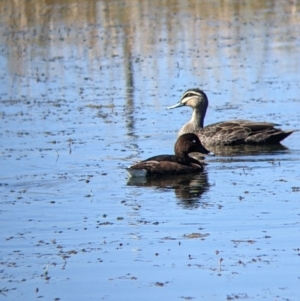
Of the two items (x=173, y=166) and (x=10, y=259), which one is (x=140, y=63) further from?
(x=10, y=259)

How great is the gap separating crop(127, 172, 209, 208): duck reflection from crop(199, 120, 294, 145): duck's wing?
8.25 ft

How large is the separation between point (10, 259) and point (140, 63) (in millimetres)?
16873

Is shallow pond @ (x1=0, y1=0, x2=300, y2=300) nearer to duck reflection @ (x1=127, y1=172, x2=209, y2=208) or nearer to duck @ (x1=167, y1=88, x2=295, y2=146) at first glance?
duck reflection @ (x1=127, y1=172, x2=209, y2=208)

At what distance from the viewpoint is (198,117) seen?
18344 mm

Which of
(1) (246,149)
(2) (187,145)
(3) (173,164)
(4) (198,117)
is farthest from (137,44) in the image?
(3) (173,164)

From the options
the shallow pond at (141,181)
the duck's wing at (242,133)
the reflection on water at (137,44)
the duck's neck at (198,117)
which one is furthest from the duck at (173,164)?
the reflection on water at (137,44)

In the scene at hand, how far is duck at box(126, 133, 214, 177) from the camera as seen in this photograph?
1444 cm

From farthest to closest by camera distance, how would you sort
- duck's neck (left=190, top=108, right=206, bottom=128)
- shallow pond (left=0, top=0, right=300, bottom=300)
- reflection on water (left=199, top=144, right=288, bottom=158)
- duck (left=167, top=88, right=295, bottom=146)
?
duck's neck (left=190, top=108, right=206, bottom=128)
duck (left=167, top=88, right=295, bottom=146)
reflection on water (left=199, top=144, right=288, bottom=158)
shallow pond (left=0, top=0, right=300, bottom=300)

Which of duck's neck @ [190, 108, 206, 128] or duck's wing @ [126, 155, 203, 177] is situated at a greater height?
duck's neck @ [190, 108, 206, 128]

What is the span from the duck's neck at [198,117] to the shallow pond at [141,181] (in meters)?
0.38

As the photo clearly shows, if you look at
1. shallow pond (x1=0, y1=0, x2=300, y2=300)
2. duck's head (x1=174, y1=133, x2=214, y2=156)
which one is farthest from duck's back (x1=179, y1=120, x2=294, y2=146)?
duck's head (x1=174, y1=133, x2=214, y2=156)

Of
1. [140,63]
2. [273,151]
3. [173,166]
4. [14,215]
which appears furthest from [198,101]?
[140,63]

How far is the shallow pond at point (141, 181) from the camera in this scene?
9.61 metres

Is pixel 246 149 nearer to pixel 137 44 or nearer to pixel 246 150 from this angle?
pixel 246 150
